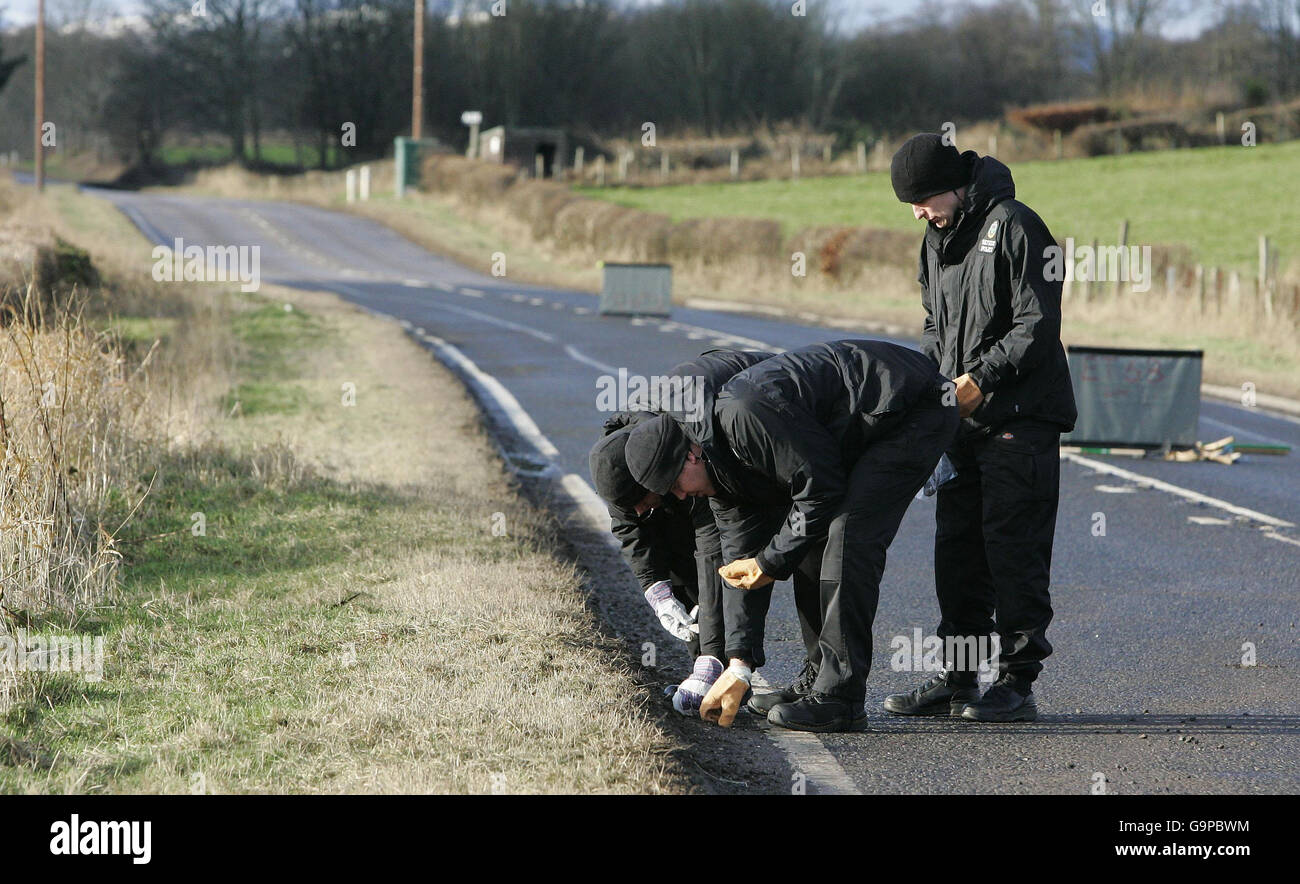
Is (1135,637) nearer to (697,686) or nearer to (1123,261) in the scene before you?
(697,686)

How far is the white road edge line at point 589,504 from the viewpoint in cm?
471

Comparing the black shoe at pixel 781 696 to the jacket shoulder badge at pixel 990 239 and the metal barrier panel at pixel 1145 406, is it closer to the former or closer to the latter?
the jacket shoulder badge at pixel 990 239

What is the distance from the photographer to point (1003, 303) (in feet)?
17.3

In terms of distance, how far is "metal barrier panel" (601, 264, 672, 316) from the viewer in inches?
969

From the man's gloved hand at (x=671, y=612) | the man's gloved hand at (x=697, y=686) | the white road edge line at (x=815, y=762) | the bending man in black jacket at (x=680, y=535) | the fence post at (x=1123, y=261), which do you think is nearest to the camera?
the white road edge line at (x=815, y=762)

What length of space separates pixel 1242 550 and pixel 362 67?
257ft

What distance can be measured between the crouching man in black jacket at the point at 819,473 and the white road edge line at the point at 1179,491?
521 cm

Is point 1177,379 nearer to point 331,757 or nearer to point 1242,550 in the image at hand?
point 1242,550

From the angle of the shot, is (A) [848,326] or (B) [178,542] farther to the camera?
(A) [848,326]

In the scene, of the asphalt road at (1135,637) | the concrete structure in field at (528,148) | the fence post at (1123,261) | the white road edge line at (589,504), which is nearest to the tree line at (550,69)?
the concrete structure in field at (528,148)

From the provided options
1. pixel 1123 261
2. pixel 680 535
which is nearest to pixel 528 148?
pixel 1123 261

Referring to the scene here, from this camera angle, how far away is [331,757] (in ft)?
14.4

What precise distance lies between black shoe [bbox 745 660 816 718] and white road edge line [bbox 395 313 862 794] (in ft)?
0.54
